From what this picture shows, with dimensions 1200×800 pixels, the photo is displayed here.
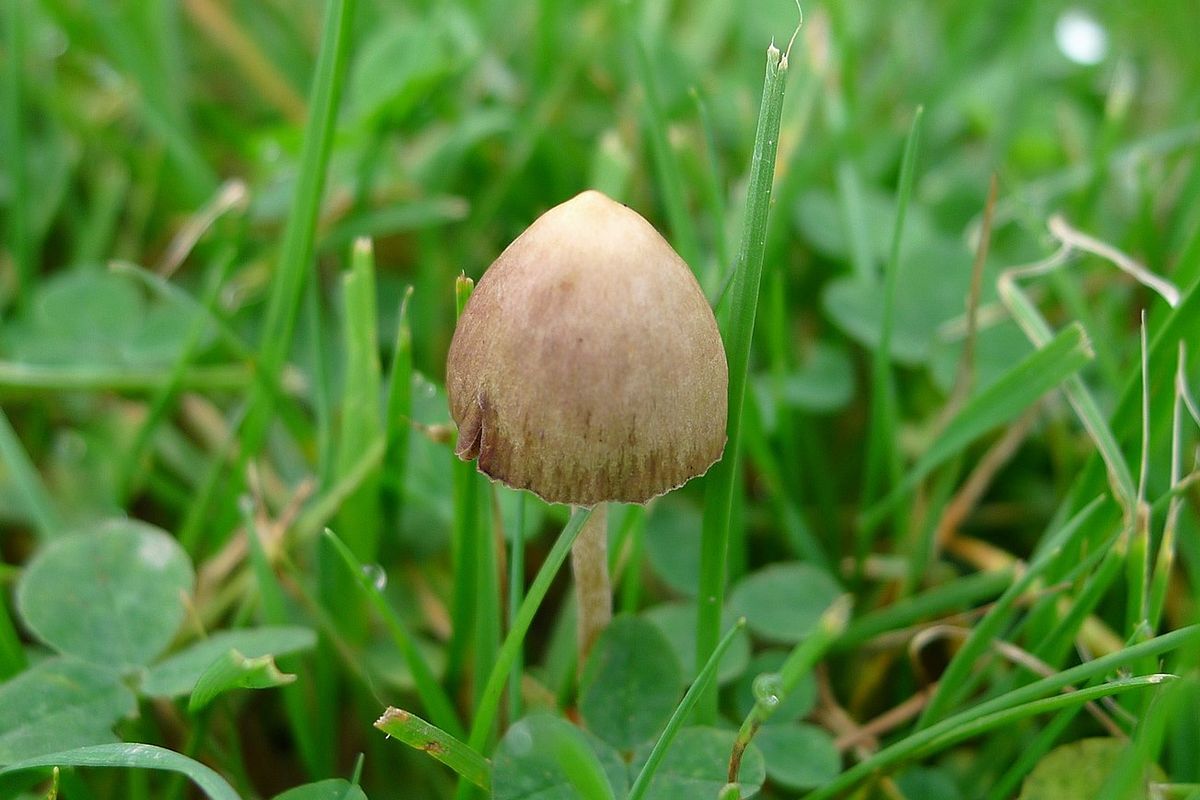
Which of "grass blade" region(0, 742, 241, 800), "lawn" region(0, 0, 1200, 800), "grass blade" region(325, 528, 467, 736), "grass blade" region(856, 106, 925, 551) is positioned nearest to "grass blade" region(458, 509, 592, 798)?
"lawn" region(0, 0, 1200, 800)

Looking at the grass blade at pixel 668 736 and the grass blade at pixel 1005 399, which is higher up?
the grass blade at pixel 1005 399

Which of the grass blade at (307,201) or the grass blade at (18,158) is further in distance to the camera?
the grass blade at (18,158)

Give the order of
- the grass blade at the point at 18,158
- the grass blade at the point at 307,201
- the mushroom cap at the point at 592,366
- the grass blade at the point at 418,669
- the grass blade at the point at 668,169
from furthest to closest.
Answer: the grass blade at the point at 18,158 < the grass blade at the point at 668,169 < the grass blade at the point at 307,201 < the grass blade at the point at 418,669 < the mushroom cap at the point at 592,366

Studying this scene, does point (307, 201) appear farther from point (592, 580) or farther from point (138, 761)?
point (138, 761)

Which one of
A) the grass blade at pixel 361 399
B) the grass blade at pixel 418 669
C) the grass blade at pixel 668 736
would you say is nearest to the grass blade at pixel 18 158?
the grass blade at pixel 361 399

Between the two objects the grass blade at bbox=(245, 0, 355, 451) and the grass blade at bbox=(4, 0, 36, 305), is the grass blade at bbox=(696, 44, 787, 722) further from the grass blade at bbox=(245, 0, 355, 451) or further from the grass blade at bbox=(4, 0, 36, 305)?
the grass blade at bbox=(4, 0, 36, 305)

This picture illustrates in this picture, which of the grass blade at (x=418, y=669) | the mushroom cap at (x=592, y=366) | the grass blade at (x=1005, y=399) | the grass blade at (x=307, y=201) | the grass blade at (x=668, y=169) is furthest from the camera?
the grass blade at (x=668, y=169)

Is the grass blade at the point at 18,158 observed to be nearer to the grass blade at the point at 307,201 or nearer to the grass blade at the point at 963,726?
the grass blade at the point at 307,201

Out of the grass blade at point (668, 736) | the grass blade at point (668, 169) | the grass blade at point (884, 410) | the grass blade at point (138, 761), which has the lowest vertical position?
the grass blade at point (138, 761)
